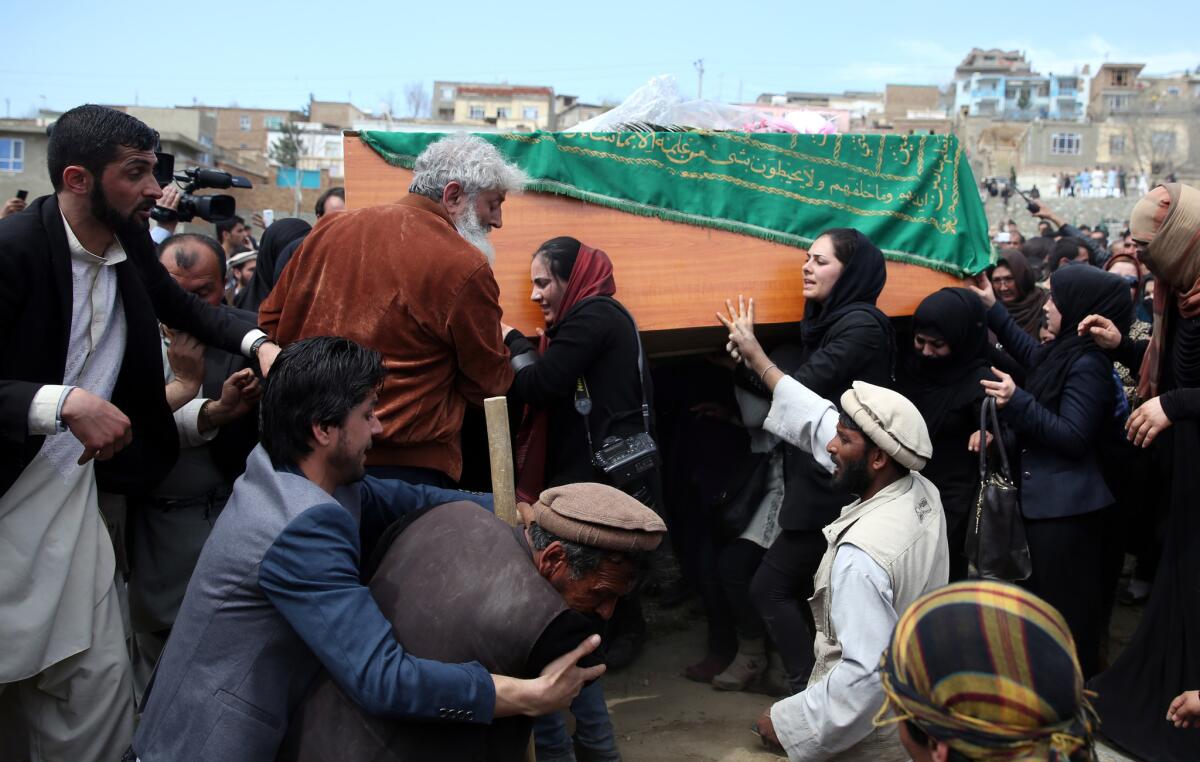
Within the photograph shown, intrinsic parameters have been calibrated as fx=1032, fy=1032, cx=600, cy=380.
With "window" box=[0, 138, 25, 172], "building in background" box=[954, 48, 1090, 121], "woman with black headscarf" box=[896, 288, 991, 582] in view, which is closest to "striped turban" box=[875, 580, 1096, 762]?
"woman with black headscarf" box=[896, 288, 991, 582]

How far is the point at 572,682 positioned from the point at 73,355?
179cm

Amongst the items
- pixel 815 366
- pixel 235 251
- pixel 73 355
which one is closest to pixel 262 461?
pixel 73 355

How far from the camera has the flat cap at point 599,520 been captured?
2160 millimetres

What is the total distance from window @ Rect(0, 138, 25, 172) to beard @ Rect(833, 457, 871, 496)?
36667 mm

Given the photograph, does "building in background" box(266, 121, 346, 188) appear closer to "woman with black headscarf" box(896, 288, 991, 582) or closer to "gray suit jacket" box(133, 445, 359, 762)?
"woman with black headscarf" box(896, 288, 991, 582)

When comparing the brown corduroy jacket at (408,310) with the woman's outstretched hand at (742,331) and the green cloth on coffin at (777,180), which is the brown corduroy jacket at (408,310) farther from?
the woman's outstretched hand at (742,331)

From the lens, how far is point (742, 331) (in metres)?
4.30

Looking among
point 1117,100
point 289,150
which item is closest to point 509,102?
point 289,150

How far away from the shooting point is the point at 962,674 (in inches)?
62.4

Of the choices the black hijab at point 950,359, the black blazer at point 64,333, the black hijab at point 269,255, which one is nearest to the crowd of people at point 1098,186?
the black hijab at point 950,359

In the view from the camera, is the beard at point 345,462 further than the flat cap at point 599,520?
Yes

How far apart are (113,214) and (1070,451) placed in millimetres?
3571

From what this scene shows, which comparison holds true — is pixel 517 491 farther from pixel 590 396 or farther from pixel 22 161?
pixel 22 161

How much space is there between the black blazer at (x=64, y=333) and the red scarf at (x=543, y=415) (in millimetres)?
1207
